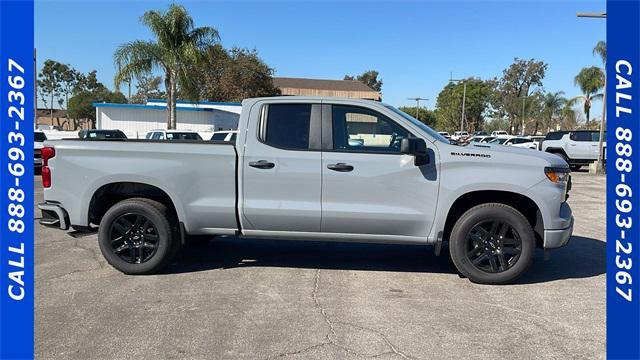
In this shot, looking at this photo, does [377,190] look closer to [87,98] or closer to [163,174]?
[163,174]

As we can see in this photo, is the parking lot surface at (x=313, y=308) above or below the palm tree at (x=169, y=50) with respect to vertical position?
below

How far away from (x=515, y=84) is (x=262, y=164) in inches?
3109

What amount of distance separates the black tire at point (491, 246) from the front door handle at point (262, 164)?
2.08 meters

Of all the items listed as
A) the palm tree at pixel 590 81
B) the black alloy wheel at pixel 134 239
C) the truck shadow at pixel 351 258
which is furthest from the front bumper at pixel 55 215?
the palm tree at pixel 590 81

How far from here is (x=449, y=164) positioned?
5062mm

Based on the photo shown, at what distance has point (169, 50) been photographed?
2327 centimetres

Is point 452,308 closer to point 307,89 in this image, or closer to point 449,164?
point 449,164

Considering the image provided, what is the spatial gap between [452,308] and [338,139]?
2.07 metres

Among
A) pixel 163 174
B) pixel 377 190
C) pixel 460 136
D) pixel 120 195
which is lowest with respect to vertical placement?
pixel 120 195

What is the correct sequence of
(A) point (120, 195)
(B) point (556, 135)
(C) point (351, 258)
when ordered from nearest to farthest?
(A) point (120, 195) → (C) point (351, 258) → (B) point (556, 135)

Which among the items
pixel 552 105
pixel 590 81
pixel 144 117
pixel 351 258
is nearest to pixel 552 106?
pixel 552 105

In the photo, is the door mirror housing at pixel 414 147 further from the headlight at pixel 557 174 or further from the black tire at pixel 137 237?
the black tire at pixel 137 237

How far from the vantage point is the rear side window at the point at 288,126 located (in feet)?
17.3

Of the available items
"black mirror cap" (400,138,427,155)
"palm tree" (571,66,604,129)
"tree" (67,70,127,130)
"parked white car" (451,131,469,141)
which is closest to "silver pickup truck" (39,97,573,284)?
"black mirror cap" (400,138,427,155)
